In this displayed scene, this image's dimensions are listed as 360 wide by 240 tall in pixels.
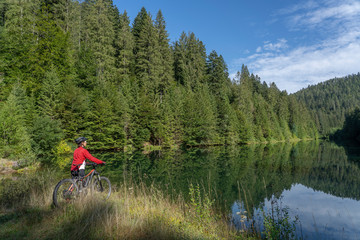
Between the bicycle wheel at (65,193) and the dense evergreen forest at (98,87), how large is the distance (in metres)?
14.4

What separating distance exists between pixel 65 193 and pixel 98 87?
109 feet

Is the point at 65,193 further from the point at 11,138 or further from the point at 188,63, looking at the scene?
the point at 188,63

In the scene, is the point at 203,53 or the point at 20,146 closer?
the point at 20,146

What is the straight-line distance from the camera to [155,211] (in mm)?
5781

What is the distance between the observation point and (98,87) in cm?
3644

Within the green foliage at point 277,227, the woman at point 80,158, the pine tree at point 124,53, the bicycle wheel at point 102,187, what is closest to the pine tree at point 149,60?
the pine tree at point 124,53

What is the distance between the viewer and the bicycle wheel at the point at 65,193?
224 inches

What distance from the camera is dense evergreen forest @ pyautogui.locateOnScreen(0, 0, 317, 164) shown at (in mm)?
23891

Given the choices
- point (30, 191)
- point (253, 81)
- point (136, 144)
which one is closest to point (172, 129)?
point (136, 144)

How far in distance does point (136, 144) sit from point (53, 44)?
20.3 metres

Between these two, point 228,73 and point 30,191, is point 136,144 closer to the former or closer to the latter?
point 30,191

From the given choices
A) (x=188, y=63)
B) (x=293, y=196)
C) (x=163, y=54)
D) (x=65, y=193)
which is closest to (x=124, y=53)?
(x=163, y=54)

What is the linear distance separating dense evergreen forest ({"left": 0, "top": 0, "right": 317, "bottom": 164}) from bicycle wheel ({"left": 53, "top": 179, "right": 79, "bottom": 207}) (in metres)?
14.4

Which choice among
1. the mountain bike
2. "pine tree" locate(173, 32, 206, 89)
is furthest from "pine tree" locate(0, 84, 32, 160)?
"pine tree" locate(173, 32, 206, 89)
